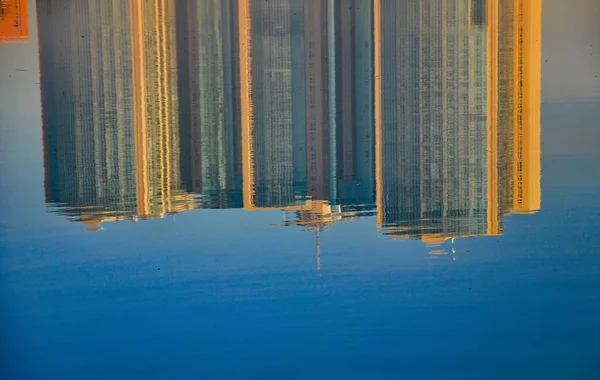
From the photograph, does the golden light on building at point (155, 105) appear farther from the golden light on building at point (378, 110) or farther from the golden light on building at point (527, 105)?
the golden light on building at point (527, 105)

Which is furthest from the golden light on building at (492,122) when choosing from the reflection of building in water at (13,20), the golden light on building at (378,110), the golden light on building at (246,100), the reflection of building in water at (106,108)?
the reflection of building in water at (13,20)

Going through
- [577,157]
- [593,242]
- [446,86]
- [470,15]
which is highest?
[470,15]

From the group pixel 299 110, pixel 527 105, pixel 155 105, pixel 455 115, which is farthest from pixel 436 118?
pixel 155 105

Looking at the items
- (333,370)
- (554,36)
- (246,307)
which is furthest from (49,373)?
(554,36)

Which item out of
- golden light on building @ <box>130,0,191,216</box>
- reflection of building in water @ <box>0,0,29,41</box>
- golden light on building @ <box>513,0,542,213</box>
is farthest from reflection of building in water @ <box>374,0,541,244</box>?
reflection of building in water @ <box>0,0,29,41</box>

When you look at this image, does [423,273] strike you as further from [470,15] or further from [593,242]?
[470,15]

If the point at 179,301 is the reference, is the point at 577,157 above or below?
above

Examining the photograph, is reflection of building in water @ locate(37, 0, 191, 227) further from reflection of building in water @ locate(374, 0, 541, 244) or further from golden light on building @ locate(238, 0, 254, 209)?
reflection of building in water @ locate(374, 0, 541, 244)
